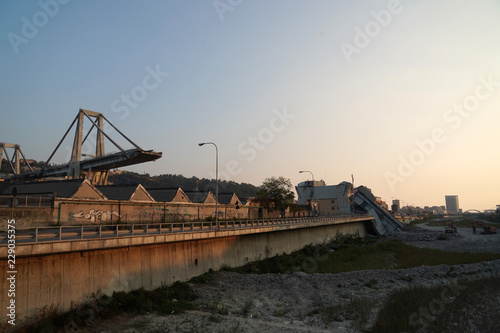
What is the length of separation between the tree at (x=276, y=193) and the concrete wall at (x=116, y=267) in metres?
29.4

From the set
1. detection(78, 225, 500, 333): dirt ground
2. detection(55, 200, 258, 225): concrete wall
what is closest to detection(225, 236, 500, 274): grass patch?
detection(78, 225, 500, 333): dirt ground

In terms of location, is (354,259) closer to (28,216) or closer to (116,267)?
(116,267)

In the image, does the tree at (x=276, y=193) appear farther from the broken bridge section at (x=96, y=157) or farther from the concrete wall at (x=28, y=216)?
the concrete wall at (x=28, y=216)

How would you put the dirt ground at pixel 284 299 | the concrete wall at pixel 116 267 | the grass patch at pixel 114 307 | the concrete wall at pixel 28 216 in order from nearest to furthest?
the grass patch at pixel 114 307 < the concrete wall at pixel 116 267 < the dirt ground at pixel 284 299 < the concrete wall at pixel 28 216

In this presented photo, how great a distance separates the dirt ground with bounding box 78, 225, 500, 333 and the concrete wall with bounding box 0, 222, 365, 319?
234cm

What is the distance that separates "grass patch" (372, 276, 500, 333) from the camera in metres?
17.7

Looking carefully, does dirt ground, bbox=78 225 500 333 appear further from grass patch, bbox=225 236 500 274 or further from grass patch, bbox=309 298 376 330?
grass patch, bbox=225 236 500 274

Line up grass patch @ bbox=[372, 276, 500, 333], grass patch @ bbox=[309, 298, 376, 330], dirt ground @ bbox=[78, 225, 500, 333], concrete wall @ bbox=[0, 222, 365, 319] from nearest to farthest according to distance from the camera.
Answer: concrete wall @ bbox=[0, 222, 365, 319] < grass patch @ bbox=[372, 276, 500, 333] < dirt ground @ bbox=[78, 225, 500, 333] < grass patch @ bbox=[309, 298, 376, 330]

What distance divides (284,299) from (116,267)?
12529 mm

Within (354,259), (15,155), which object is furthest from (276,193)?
(15,155)

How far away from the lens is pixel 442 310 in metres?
20.1

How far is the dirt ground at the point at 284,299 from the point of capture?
59.1 ft

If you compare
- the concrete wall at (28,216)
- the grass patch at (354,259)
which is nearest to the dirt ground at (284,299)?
the grass patch at (354,259)

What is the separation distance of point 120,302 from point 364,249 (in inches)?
1753
